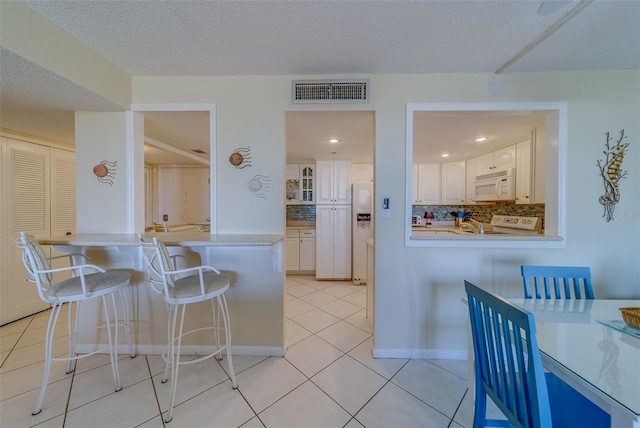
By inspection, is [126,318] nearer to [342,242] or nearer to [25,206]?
[25,206]

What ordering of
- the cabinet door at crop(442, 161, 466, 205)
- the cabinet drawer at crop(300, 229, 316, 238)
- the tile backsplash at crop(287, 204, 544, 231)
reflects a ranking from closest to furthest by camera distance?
the tile backsplash at crop(287, 204, 544, 231) < the cabinet door at crop(442, 161, 466, 205) < the cabinet drawer at crop(300, 229, 316, 238)

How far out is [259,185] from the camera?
1.91 m

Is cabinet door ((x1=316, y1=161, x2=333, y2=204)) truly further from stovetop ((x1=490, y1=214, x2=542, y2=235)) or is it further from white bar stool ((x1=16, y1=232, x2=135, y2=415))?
white bar stool ((x1=16, y1=232, x2=135, y2=415))

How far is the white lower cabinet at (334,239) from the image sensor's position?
3.92 meters

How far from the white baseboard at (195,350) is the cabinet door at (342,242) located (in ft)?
6.95

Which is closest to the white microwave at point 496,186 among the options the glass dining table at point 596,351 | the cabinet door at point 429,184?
the cabinet door at point 429,184

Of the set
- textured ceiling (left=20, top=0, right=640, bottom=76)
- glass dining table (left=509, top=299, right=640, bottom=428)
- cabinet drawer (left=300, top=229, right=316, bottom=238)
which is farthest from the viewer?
cabinet drawer (left=300, top=229, right=316, bottom=238)

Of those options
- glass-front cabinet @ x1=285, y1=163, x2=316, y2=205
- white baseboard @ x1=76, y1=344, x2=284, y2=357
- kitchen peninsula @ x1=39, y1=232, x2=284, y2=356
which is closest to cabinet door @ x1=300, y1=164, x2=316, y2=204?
glass-front cabinet @ x1=285, y1=163, x2=316, y2=205

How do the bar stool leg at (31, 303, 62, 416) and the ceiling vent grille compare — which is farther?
the ceiling vent grille

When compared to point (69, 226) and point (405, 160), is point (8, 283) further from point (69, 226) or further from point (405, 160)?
point (405, 160)

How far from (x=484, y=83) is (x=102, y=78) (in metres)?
2.90

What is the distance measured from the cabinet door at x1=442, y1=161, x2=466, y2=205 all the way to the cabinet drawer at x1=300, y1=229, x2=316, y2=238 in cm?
243

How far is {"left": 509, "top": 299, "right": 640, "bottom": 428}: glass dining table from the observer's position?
2.26ft

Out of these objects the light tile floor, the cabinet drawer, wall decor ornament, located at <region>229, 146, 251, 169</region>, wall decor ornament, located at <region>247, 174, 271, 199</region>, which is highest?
wall decor ornament, located at <region>229, 146, 251, 169</region>
